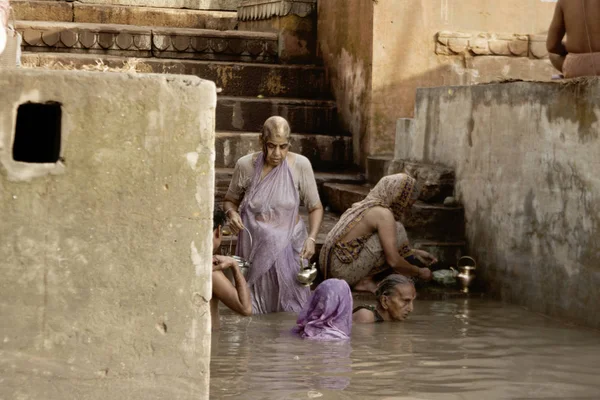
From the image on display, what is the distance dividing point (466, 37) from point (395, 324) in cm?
399

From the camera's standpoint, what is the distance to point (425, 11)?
9555 mm

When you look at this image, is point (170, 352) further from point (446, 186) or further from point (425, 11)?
point (425, 11)

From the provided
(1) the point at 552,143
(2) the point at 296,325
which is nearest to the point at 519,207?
(1) the point at 552,143

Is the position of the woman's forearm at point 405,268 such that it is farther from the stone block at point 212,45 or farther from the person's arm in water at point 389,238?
the stone block at point 212,45

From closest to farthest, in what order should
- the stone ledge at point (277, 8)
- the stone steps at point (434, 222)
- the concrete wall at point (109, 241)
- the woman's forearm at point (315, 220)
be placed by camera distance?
1. the concrete wall at point (109, 241)
2. the woman's forearm at point (315, 220)
3. the stone steps at point (434, 222)
4. the stone ledge at point (277, 8)

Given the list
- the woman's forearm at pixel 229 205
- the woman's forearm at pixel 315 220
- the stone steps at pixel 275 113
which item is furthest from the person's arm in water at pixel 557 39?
the stone steps at pixel 275 113

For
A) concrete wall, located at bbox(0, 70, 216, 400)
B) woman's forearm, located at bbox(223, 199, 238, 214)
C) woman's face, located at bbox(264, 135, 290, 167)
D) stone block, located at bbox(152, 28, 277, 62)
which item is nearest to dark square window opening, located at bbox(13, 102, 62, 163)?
concrete wall, located at bbox(0, 70, 216, 400)

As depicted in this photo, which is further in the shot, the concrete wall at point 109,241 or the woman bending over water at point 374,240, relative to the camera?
the woman bending over water at point 374,240

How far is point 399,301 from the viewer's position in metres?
6.61

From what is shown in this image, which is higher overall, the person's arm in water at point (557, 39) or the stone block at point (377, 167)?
the person's arm in water at point (557, 39)

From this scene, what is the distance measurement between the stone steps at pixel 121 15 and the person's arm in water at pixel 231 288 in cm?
585

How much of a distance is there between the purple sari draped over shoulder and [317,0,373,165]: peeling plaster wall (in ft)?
8.56

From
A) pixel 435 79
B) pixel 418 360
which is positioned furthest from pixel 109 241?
pixel 435 79

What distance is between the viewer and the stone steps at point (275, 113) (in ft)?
32.1
